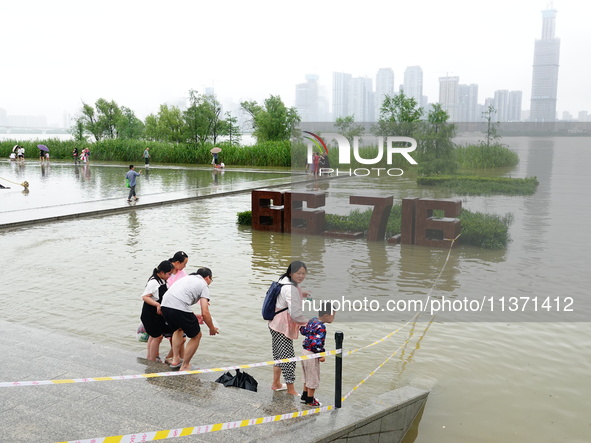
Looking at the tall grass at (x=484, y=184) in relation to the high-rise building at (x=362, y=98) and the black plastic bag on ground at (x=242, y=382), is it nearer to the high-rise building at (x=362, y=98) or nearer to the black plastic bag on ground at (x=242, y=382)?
the high-rise building at (x=362, y=98)

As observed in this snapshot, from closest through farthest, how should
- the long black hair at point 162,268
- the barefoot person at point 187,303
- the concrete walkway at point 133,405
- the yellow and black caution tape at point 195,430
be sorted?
the yellow and black caution tape at point 195,430, the concrete walkway at point 133,405, the barefoot person at point 187,303, the long black hair at point 162,268

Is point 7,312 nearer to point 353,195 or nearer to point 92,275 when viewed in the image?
point 92,275

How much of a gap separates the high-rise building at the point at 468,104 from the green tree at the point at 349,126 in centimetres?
233

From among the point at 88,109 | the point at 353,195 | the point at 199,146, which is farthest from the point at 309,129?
the point at 88,109

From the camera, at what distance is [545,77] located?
1312 centimetres

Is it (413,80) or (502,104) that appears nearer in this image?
(502,104)

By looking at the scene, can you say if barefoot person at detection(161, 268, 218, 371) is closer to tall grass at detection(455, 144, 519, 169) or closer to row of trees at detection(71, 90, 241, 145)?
tall grass at detection(455, 144, 519, 169)

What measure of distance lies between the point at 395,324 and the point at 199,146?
43996mm

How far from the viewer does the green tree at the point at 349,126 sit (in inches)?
571

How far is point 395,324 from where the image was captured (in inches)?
379

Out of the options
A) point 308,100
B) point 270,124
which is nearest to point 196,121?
point 270,124

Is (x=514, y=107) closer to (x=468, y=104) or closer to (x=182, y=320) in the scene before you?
(x=468, y=104)

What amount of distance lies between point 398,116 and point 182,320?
10.4 m

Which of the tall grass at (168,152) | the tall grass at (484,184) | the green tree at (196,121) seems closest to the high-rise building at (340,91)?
the tall grass at (484,184)
